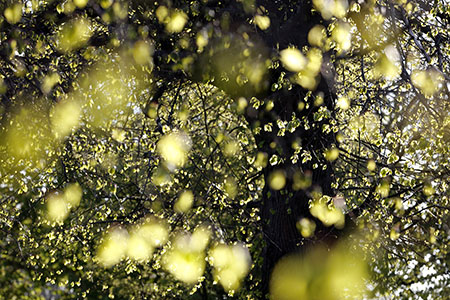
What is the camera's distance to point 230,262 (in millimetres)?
6871

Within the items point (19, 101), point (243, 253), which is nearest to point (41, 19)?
point (19, 101)

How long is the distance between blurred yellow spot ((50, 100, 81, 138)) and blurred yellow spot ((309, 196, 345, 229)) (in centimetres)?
354

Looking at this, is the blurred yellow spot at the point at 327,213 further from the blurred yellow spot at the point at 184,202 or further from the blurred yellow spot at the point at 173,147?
the blurred yellow spot at the point at 173,147

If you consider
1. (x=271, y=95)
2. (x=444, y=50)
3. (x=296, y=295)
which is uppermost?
(x=444, y=50)

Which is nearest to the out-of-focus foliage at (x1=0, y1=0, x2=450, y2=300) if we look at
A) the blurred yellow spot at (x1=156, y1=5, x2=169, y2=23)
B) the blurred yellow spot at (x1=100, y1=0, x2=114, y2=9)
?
the blurred yellow spot at (x1=156, y1=5, x2=169, y2=23)

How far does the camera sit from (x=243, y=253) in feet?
23.8

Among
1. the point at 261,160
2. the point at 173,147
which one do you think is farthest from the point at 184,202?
the point at 261,160

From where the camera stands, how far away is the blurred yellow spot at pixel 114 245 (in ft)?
24.1

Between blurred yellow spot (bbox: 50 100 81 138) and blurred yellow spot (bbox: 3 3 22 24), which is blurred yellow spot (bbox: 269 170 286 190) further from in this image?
blurred yellow spot (bbox: 3 3 22 24)

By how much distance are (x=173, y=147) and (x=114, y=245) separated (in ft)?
6.41

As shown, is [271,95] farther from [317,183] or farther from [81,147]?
[81,147]

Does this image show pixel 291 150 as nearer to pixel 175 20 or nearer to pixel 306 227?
pixel 306 227

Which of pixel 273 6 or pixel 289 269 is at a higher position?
pixel 273 6

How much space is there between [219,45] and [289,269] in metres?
3.43
